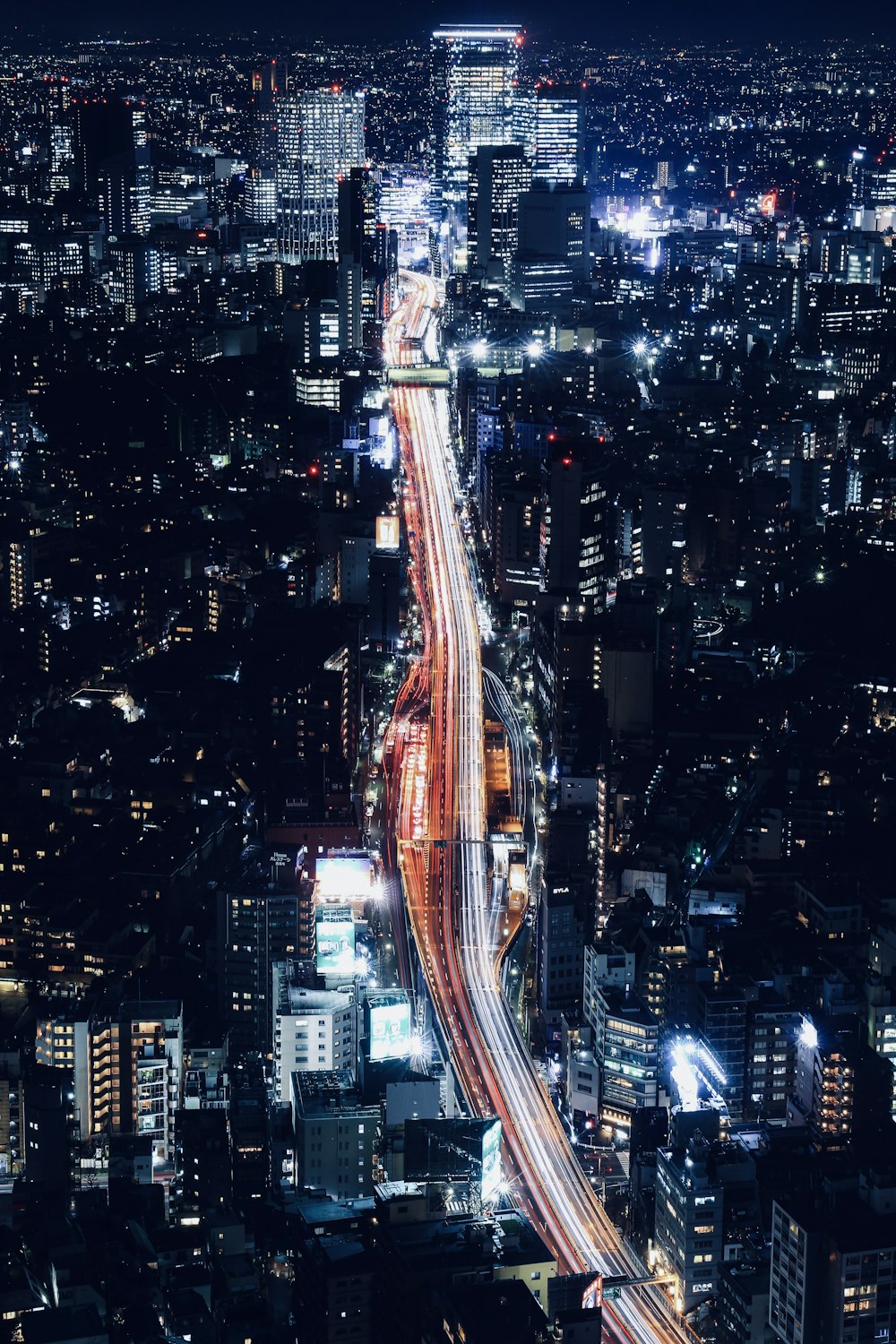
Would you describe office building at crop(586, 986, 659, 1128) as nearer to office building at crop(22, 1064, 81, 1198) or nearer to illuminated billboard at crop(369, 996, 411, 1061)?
illuminated billboard at crop(369, 996, 411, 1061)

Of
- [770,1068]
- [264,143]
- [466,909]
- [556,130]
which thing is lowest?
[770,1068]

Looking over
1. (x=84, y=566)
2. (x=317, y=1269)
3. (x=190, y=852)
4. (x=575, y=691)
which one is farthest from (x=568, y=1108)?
(x=84, y=566)

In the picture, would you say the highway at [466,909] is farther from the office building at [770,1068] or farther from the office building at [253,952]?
the office building at [770,1068]

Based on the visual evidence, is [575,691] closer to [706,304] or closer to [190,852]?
[190,852]

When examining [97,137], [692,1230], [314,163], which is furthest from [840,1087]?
[97,137]

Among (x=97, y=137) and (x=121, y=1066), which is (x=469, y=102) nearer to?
(x=97, y=137)
